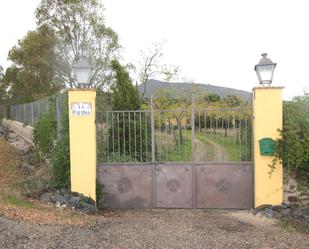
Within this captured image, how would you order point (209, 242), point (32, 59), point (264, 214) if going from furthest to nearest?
point (32, 59) → point (264, 214) → point (209, 242)

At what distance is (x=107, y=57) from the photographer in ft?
96.5

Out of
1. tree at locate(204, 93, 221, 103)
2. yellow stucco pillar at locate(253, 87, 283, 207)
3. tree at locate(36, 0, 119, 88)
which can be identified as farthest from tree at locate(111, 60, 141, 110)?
tree at locate(36, 0, 119, 88)

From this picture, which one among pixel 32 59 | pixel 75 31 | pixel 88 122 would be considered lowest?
pixel 88 122

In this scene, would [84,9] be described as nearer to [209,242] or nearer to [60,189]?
[60,189]

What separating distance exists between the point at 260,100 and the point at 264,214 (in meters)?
2.21

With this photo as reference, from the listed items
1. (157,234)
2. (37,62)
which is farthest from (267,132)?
(37,62)

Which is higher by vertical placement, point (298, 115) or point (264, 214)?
point (298, 115)

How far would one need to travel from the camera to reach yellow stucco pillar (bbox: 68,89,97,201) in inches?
310

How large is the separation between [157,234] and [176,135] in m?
3.08

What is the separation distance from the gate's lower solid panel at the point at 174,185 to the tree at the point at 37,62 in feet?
75.2

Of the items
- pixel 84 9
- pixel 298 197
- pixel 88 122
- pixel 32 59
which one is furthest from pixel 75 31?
pixel 298 197

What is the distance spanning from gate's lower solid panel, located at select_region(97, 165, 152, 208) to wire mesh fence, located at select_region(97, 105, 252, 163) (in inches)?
12.8

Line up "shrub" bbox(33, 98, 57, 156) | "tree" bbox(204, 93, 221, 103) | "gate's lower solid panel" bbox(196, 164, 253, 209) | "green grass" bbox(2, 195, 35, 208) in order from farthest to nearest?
1. "tree" bbox(204, 93, 221, 103)
2. "shrub" bbox(33, 98, 57, 156)
3. "gate's lower solid panel" bbox(196, 164, 253, 209)
4. "green grass" bbox(2, 195, 35, 208)

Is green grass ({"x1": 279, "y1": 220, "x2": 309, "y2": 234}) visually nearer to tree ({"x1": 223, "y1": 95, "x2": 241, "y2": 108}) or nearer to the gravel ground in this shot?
the gravel ground
